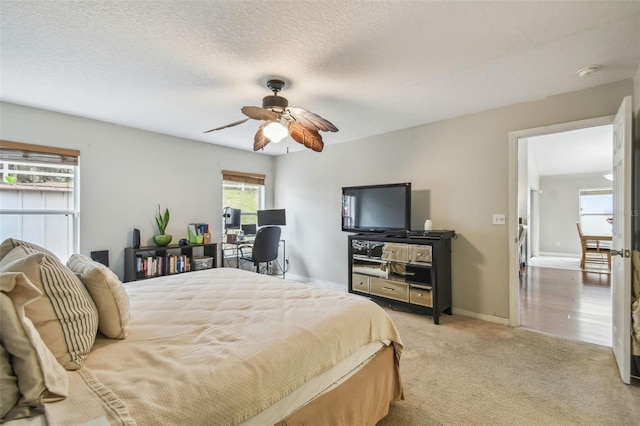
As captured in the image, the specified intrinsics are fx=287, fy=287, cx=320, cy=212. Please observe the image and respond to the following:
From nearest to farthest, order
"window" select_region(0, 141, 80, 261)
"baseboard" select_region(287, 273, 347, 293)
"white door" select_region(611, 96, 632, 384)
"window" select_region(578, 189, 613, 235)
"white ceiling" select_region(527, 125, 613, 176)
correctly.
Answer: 1. "white door" select_region(611, 96, 632, 384)
2. "window" select_region(0, 141, 80, 261)
3. "baseboard" select_region(287, 273, 347, 293)
4. "white ceiling" select_region(527, 125, 613, 176)
5. "window" select_region(578, 189, 613, 235)

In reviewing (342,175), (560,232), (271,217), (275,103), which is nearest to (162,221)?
(271,217)

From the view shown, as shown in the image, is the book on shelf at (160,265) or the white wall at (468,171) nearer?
the white wall at (468,171)

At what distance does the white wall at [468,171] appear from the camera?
→ 2926 millimetres

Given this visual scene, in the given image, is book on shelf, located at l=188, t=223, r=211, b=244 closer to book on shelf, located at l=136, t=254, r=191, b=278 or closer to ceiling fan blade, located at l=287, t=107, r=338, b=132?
book on shelf, located at l=136, t=254, r=191, b=278

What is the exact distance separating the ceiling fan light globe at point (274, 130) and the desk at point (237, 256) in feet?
9.00

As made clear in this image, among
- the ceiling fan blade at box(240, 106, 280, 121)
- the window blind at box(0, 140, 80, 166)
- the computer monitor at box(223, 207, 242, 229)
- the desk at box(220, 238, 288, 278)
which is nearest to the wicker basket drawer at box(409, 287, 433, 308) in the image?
the ceiling fan blade at box(240, 106, 280, 121)

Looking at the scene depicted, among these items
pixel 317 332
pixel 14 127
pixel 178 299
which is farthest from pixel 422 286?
pixel 14 127

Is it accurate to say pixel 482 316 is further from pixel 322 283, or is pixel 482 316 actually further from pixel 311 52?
pixel 311 52

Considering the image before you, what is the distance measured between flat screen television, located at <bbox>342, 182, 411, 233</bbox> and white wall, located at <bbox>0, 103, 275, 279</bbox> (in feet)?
7.34

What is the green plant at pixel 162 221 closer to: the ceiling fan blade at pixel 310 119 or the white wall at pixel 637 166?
the ceiling fan blade at pixel 310 119

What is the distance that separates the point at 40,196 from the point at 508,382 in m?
4.90

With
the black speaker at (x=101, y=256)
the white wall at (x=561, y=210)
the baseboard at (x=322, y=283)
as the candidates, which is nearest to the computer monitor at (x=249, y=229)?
the baseboard at (x=322, y=283)

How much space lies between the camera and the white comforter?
2.97ft

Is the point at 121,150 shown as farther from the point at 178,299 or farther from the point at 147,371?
the point at 147,371
